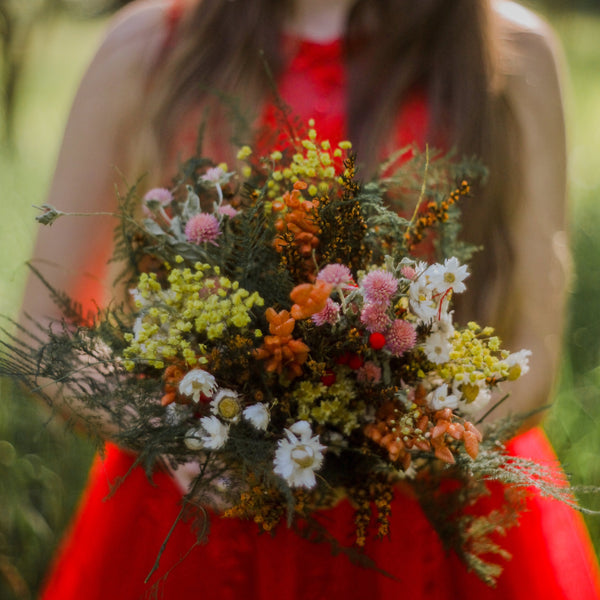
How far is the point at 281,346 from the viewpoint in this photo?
0.71 meters

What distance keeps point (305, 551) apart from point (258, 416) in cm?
38

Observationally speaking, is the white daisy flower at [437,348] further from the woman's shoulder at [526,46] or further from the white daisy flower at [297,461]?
the woman's shoulder at [526,46]

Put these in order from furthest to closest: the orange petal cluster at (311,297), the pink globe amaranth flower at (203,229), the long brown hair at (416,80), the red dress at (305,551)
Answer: the long brown hair at (416,80) → the red dress at (305,551) → the pink globe amaranth flower at (203,229) → the orange petal cluster at (311,297)

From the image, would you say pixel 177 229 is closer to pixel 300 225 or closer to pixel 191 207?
pixel 191 207

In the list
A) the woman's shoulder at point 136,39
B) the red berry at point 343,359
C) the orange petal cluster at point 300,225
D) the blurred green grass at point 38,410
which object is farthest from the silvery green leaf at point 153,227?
the blurred green grass at point 38,410

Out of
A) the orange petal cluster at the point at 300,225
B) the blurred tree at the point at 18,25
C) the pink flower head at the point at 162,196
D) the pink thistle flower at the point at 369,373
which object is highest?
the blurred tree at the point at 18,25

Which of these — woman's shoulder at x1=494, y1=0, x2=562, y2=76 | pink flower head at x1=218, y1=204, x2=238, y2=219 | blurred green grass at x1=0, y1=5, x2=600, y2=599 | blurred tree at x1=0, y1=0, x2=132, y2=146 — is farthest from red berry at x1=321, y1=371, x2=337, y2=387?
blurred tree at x1=0, y1=0, x2=132, y2=146

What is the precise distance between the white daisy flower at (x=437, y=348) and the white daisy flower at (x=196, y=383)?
0.22 meters

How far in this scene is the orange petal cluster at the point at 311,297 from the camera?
674 millimetres

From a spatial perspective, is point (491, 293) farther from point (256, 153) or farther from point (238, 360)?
point (238, 360)

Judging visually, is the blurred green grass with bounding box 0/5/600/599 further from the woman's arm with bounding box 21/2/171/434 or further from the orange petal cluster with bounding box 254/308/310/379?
the orange petal cluster with bounding box 254/308/310/379

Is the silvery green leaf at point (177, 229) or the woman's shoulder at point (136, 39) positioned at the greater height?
the woman's shoulder at point (136, 39)

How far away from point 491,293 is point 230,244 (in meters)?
0.59

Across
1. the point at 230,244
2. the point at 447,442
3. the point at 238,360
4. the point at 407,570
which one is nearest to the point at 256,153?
the point at 230,244
